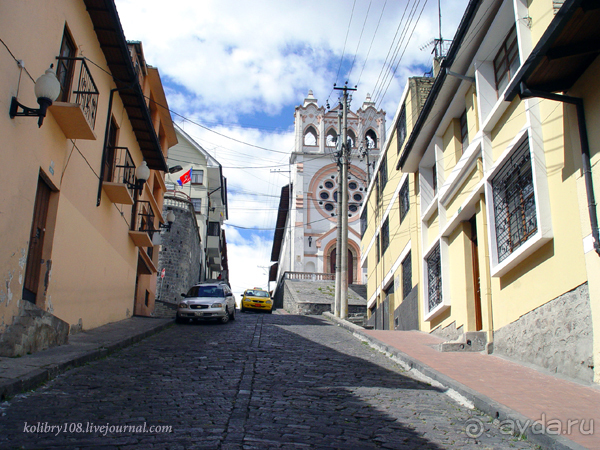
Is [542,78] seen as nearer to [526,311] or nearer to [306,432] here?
[526,311]

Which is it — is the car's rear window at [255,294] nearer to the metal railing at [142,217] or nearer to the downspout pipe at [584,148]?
the metal railing at [142,217]

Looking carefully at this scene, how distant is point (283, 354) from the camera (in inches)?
397

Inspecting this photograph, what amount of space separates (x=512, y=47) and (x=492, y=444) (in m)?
8.13

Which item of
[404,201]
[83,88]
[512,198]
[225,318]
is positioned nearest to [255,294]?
[225,318]

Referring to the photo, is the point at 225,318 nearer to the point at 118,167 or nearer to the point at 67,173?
the point at 118,167

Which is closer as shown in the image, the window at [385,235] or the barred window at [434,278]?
the barred window at [434,278]

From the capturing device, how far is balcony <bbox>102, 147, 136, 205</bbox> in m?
12.9

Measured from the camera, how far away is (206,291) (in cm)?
1880

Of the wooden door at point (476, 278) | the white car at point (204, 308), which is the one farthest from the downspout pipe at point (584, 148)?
the white car at point (204, 308)

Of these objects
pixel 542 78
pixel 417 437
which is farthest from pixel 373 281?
pixel 417 437

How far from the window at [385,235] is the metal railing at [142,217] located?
10.0 metres

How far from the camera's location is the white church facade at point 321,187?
1725 inches

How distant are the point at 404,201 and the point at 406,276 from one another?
2.82m

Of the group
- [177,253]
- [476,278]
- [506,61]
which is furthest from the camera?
[177,253]
